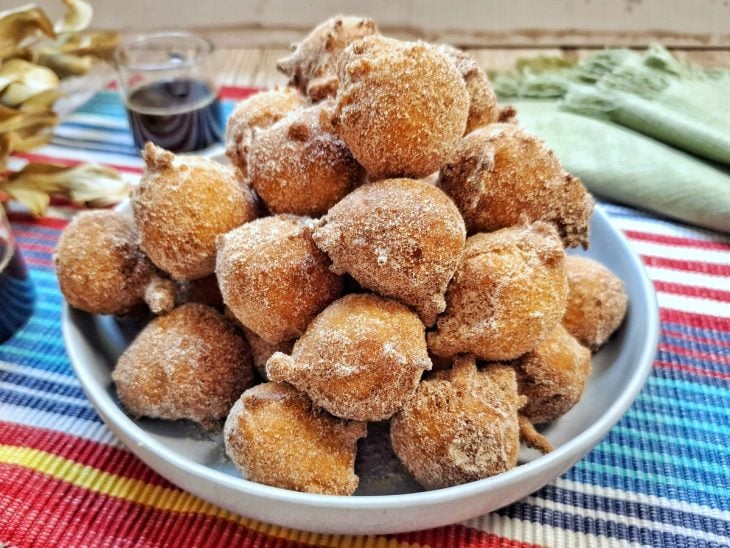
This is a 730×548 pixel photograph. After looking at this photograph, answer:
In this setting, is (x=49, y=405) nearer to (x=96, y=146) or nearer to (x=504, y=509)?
(x=504, y=509)

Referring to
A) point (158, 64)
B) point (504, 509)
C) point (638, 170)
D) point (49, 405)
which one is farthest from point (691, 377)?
point (158, 64)

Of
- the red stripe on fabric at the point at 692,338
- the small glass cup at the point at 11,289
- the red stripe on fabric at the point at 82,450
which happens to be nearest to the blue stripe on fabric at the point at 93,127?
the small glass cup at the point at 11,289

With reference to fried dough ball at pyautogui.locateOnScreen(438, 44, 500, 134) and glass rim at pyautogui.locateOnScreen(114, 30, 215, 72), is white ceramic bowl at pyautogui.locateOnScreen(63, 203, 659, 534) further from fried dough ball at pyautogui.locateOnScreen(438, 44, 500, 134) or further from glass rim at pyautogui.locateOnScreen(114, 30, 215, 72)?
glass rim at pyautogui.locateOnScreen(114, 30, 215, 72)

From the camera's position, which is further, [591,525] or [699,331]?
[699,331]

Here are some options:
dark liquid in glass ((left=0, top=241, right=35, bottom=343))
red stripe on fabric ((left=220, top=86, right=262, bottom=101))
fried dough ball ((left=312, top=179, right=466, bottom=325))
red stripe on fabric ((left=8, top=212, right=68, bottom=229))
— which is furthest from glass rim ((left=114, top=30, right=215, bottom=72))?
fried dough ball ((left=312, top=179, right=466, bottom=325))

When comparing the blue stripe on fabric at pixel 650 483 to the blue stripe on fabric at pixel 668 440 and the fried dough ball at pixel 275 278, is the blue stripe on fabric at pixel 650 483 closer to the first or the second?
the blue stripe on fabric at pixel 668 440

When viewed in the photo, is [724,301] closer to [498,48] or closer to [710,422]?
[710,422]

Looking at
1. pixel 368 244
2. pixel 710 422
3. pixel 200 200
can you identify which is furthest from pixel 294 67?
pixel 710 422
